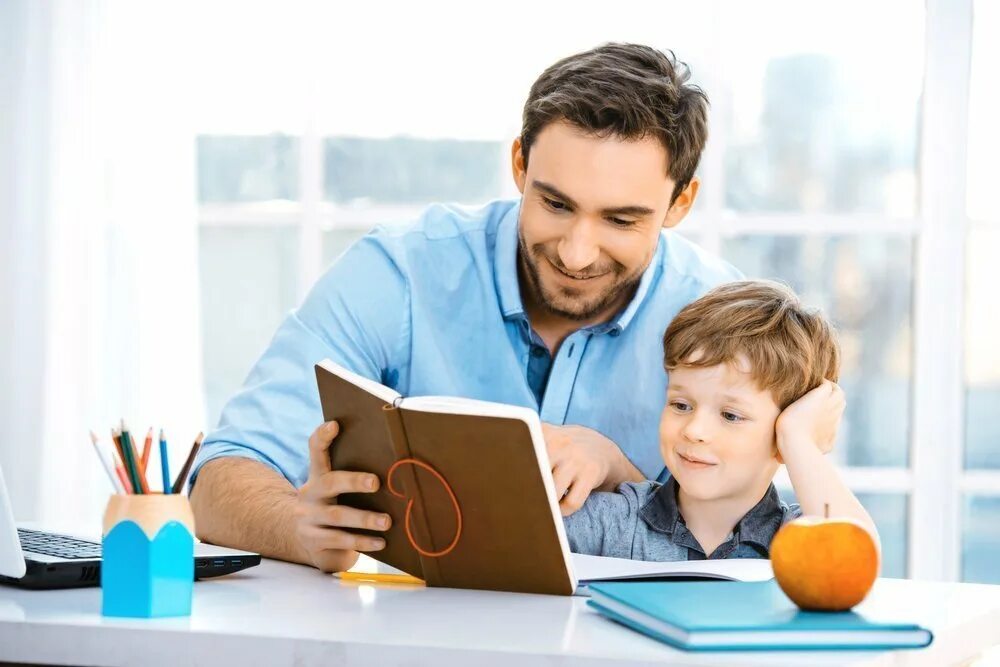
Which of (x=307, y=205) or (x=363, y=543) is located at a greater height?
(x=307, y=205)

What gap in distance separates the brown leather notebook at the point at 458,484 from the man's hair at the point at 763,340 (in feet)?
1.87

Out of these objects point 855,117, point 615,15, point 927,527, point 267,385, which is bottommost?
point 927,527

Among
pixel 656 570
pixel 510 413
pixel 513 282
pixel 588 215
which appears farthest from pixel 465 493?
pixel 513 282

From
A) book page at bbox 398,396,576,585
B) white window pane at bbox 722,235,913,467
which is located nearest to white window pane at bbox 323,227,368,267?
white window pane at bbox 722,235,913,467

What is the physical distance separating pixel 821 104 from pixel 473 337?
5.69 feet

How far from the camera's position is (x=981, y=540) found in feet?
11.0

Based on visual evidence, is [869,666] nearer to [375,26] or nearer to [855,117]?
[855,117]

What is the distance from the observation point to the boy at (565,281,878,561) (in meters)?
1.71

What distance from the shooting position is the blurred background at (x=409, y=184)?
3268 millimetres

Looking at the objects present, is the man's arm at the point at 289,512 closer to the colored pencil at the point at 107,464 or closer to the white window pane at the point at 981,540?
the colored pencil at the point at 107,464

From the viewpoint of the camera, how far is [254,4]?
3613 mm

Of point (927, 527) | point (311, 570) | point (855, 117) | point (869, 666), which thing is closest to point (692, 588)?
point (869, 666)

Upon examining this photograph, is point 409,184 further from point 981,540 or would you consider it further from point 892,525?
point 981,540

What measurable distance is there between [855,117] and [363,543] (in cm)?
245
